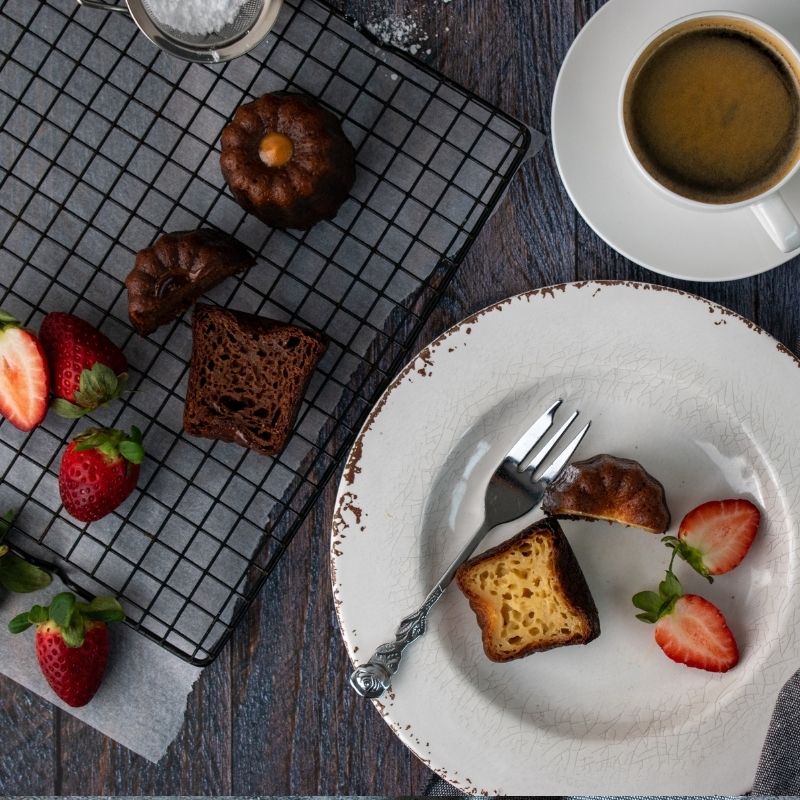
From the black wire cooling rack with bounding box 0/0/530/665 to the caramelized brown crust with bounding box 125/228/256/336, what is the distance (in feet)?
0.25

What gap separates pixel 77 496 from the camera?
63.6 inches

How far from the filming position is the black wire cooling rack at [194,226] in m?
1.65

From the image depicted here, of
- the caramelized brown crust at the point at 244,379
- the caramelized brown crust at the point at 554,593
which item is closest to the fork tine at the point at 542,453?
the caramelized brown crust at the point at 554,593

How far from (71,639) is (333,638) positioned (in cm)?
47

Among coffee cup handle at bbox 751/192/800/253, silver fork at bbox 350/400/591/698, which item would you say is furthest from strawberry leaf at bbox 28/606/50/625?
coffee cup handle at bbox 751/192/800/253

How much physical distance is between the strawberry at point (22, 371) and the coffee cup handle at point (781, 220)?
1.24 meters

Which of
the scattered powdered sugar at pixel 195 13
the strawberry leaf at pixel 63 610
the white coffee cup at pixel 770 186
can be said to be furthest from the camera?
the strawberry leaf at pixel 63 610

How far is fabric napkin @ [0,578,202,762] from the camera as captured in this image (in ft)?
5.65

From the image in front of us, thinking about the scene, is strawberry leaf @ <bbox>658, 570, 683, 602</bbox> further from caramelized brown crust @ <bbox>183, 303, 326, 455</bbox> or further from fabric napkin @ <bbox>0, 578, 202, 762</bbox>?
fabric napkin @ <bbox>0, 578, 202, 762</bbox>

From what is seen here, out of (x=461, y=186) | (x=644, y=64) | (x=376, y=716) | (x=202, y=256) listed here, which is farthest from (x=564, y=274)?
(x=376, y=716)

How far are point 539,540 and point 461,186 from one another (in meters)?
0.65

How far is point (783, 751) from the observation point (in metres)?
1.61

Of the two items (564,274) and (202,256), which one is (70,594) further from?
(564,274)

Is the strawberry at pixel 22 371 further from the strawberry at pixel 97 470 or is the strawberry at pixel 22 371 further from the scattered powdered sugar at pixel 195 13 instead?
the scattered powdered sugar at pixel 195 13
